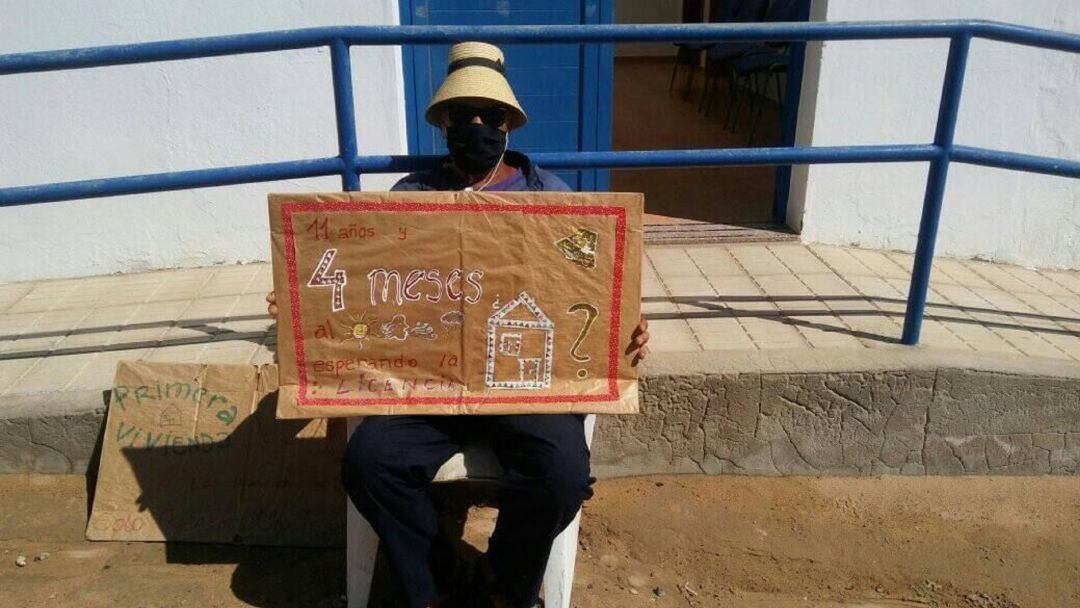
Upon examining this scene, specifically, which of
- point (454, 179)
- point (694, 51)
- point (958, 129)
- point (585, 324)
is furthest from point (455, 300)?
point (694, 51)

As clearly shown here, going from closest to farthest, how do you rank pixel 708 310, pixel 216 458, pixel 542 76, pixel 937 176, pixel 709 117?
pixel 216 458 < pixel 937 176 < pixel 708 310 < pixel 542 76 < pixel 709 117

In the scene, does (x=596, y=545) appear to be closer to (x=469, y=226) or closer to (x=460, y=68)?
(x=469, y=226)

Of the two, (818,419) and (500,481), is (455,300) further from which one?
(818,419)

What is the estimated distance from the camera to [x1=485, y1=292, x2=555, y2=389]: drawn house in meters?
2.54

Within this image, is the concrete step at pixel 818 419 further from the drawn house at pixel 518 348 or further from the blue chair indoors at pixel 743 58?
the blue chair indoors at pixel 743 58

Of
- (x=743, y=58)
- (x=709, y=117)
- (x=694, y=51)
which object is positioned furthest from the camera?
(x=694, y=51)

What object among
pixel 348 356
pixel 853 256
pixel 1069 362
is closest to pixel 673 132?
pixel 853 256

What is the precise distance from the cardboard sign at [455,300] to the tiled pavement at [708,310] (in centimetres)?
91

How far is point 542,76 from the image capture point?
193 inches

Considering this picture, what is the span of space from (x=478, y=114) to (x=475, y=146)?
3.8 inches

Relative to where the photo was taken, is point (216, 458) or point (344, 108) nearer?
point (344, 108)

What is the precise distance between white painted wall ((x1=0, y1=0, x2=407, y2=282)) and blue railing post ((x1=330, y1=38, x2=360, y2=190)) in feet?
4.89

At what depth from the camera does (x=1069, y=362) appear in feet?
11.2

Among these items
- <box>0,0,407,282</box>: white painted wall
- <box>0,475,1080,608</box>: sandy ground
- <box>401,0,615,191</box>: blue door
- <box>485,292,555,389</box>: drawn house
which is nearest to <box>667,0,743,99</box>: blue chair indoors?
<box>401,0,615,191</box>: blue door
